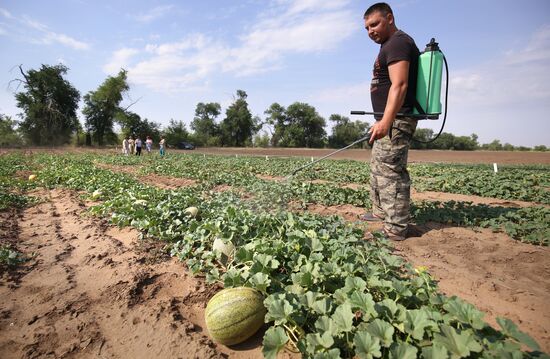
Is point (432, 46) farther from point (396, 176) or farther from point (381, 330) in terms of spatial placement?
point (381, 330)

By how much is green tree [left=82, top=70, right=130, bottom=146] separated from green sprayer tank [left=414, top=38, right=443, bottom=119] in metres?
64.4

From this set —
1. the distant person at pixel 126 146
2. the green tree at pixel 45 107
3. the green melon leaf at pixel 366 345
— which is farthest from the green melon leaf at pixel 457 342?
the green tree at pixel 45 107

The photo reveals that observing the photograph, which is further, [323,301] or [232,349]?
[232,349]

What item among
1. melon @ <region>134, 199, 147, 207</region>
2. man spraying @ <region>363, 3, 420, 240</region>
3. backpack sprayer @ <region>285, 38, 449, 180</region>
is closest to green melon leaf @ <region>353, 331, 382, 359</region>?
man spraying @ <region>363, 3, 420, 240</region>

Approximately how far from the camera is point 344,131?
89.6 meters

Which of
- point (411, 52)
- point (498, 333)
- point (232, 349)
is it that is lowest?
point (232, 349)

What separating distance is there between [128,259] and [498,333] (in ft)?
11.8

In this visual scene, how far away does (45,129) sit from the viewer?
49.5 metres

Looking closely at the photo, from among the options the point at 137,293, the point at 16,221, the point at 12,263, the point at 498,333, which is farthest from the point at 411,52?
the point at 16,221

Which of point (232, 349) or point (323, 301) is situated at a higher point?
point (323, 301)

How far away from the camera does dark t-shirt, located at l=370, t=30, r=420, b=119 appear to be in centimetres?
379

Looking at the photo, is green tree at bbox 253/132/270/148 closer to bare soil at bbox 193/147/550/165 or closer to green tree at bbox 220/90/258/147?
green tree at bbox 220/90/258/147

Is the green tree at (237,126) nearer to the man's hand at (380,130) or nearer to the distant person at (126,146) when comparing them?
the distant person at (126,146)

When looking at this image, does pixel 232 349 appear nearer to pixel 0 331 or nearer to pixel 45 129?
pixel 0 331
